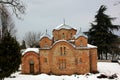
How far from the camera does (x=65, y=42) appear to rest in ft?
159

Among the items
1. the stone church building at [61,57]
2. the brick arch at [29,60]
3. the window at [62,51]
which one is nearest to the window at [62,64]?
the stone church building at [61,57]

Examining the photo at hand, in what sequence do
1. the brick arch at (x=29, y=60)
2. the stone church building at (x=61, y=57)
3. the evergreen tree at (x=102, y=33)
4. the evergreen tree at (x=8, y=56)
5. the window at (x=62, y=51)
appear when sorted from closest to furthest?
the evergreen tree at (x=8, y=56) → the stone church building at (x=61, y=57) → the window at (x=62, y=51) → the brick arch at (x=29, y=60) → the evergreen tree at (x=102, y=33)

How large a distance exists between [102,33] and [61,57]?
15.1 m

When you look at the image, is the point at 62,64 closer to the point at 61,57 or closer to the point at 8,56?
the point at 61,57

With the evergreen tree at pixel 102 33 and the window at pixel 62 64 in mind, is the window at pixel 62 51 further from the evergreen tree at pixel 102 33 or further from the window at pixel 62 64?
the evergreen tree at pixel 102 33

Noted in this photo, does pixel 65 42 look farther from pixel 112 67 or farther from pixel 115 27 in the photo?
pixel 115 27

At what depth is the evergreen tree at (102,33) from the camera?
6047 centimetres

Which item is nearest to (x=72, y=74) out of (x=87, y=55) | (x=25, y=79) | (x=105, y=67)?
(x=87, y=55)

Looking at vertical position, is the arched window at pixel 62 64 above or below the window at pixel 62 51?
below

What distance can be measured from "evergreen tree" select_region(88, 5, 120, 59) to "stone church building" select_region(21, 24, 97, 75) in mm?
11147

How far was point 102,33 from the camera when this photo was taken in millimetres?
60688

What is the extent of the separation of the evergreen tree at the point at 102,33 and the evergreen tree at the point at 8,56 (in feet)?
101

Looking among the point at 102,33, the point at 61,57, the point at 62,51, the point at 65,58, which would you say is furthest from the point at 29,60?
the point at 102,33

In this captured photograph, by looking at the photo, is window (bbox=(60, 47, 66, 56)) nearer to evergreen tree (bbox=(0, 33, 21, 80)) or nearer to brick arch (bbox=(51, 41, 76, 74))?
brick arch (bbox=(51, 41, 76, 74))
